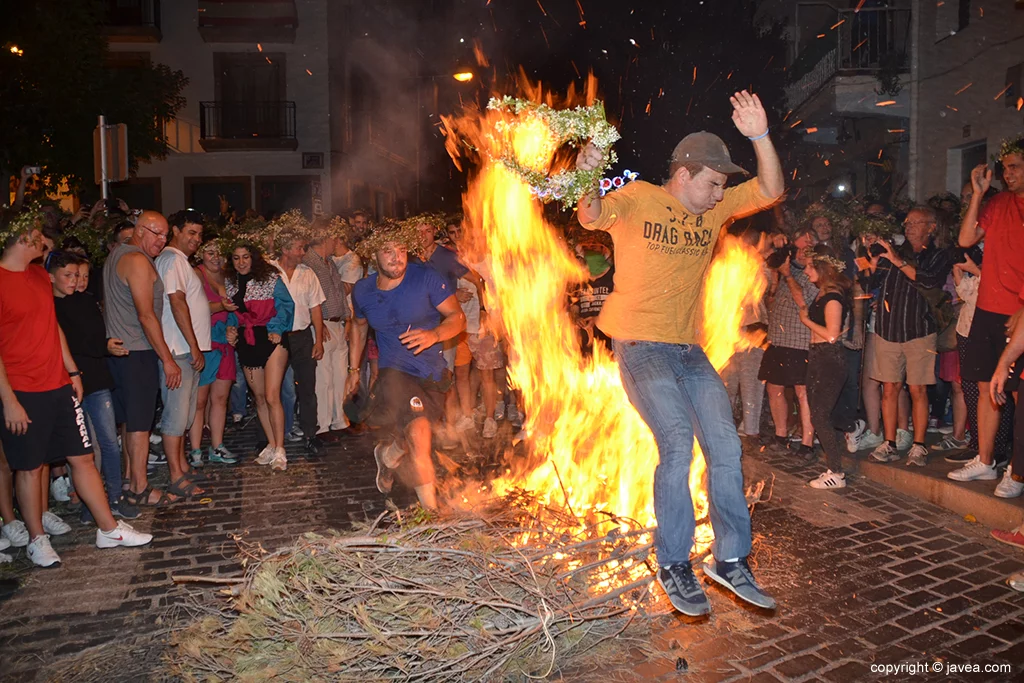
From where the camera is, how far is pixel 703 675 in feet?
13.1

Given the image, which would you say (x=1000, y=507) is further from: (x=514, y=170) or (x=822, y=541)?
(x=514, y=170)

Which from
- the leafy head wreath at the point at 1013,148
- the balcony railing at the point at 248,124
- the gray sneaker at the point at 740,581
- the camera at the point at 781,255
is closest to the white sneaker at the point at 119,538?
the gray sneaker at the point at 740,581

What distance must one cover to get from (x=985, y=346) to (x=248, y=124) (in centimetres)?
2276

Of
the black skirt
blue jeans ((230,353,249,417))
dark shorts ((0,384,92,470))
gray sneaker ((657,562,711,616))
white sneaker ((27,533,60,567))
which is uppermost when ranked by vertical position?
the black skirt

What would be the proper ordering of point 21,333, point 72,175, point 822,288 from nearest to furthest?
point 21,333
point 822,288
point 72,175

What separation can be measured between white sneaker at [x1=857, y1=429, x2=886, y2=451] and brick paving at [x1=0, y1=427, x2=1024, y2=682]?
1.11 m

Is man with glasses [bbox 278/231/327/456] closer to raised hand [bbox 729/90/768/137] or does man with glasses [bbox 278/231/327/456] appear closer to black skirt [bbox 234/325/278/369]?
black skirt [bbox 234/325/278/369]

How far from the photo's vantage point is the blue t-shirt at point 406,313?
6410mm

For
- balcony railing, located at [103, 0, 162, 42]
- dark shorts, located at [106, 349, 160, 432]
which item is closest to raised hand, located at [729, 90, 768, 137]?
dark shorts, located at [106, 349, 160, 432]

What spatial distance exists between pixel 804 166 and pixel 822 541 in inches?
859

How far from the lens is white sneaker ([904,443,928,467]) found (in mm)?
7466

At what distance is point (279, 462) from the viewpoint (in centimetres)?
827

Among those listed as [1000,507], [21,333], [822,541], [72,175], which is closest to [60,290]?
[21,333]

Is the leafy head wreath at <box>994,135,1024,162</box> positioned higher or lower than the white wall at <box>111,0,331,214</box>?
lower
